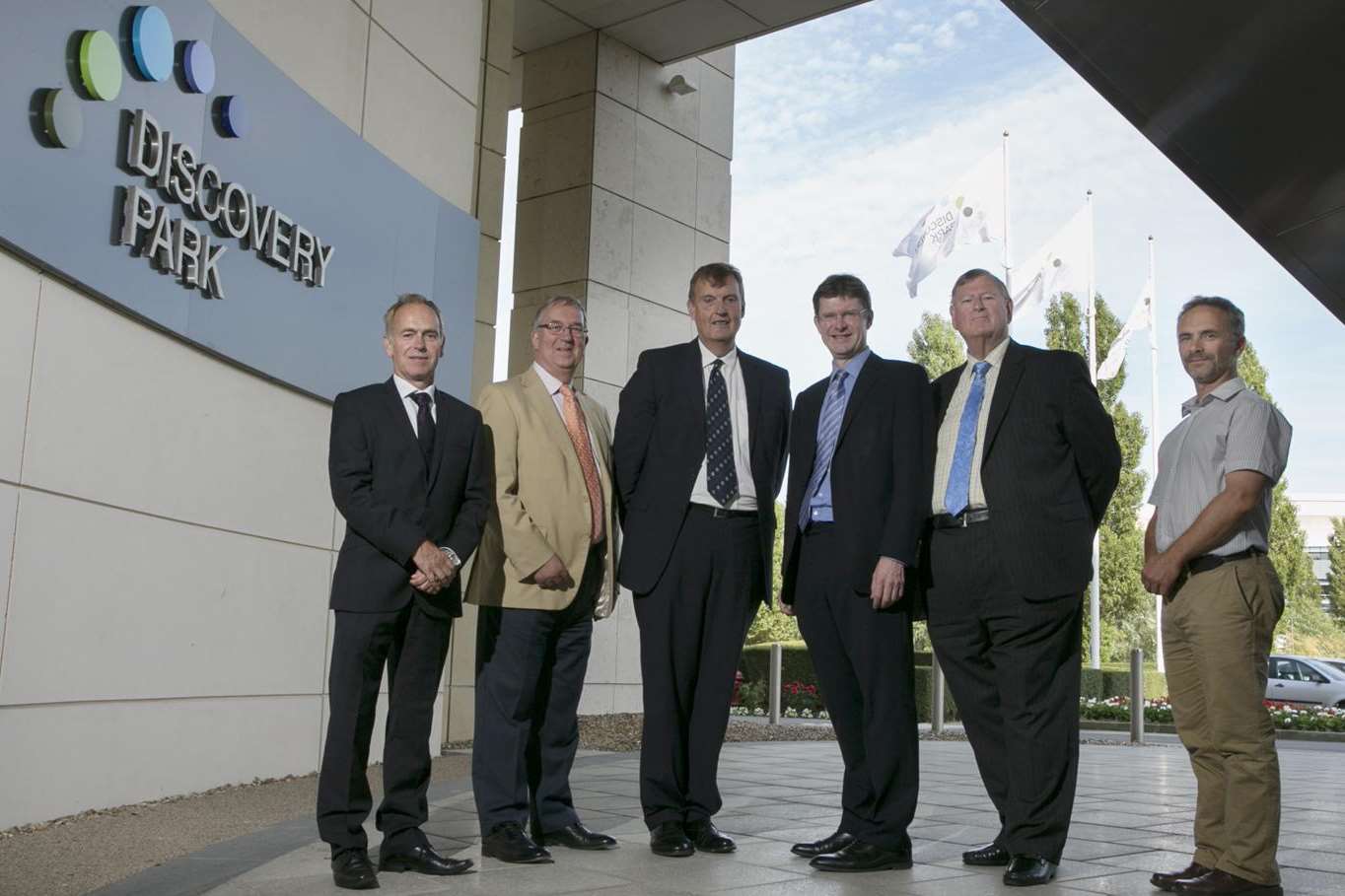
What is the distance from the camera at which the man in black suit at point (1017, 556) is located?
154 inches

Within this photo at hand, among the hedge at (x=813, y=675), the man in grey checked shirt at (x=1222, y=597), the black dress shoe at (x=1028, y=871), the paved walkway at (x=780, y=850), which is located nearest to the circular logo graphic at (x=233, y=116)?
the paved walkway at (x=780, y=850)

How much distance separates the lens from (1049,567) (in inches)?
155

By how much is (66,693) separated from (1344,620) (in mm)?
53140

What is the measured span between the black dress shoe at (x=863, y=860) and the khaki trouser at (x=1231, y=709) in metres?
0.95

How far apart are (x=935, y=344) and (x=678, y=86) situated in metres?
23.2

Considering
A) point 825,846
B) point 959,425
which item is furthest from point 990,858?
point 959,425

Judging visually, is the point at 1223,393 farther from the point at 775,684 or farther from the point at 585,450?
the point at 775,684

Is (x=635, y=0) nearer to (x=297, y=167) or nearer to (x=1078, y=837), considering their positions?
(x=297, y=167)

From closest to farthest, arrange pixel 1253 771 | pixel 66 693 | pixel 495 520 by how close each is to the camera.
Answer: pixel 1253 771, pixel 495 520, pixel 66 693

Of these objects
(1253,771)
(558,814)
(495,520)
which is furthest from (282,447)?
(1253,771)

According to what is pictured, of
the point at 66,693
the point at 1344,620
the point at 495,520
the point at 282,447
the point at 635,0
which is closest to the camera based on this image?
the point at 495,520

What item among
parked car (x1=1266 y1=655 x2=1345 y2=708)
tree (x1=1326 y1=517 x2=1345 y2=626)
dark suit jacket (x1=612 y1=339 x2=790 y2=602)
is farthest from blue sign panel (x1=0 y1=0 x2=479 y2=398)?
tree (x1=1326 y1=517 x2=1345 y2=626)

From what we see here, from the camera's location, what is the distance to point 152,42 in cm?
505

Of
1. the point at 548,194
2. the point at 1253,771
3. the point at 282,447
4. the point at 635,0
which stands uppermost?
the point at 635,0
